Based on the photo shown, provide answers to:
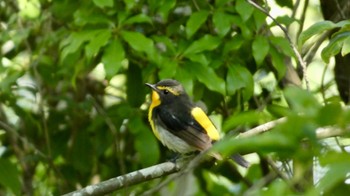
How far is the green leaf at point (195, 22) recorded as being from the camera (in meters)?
5.04

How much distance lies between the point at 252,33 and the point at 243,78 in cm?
31

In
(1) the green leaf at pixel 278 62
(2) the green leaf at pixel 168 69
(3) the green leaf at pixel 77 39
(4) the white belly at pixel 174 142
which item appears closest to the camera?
(2) the green leaf at pixel 168 69

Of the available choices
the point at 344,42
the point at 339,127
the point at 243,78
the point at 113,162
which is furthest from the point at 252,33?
the point at 339,127

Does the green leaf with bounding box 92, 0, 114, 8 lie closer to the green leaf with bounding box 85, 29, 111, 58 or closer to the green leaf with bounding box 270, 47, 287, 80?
the green leaf with bounding box 85, 29, 111, 58

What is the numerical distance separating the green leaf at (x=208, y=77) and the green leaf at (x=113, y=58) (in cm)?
45

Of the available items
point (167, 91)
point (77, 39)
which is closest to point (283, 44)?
point (167, 91)

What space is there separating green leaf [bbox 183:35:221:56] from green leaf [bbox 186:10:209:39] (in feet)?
0.23

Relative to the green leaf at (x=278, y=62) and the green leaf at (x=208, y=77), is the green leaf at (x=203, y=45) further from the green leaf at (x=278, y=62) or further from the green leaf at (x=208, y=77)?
the green leaf at (x=278, y=62)

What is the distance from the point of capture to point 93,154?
21.4 feet

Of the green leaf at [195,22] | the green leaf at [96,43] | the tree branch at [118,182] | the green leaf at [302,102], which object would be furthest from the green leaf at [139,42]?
the green leaf at [302,102]

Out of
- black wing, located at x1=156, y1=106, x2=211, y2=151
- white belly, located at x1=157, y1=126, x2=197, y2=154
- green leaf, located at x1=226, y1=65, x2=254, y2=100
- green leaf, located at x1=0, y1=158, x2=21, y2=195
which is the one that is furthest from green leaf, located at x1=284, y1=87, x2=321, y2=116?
green leaf, located at x1=0, y1=158, x2=21, y2=195

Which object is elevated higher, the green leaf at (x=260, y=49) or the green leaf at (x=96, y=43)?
the green leaf at (x=96, y=43)

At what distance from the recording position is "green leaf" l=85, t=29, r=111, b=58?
4902 millimetres

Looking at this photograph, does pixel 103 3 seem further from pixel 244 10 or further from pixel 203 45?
pixel 244 10
